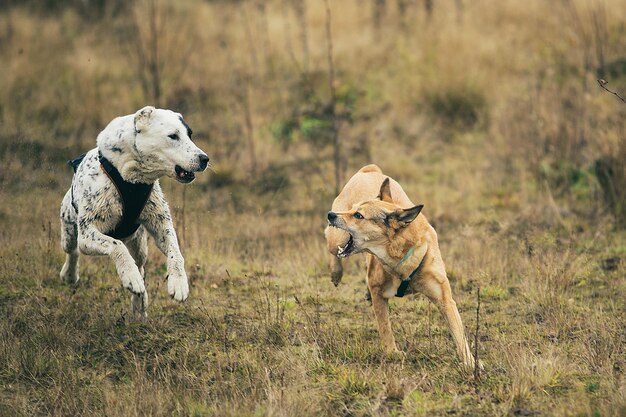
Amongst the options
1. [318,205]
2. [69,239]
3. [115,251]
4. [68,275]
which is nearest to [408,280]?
[115,251]

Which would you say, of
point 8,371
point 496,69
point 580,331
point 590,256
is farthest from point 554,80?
point 8,371

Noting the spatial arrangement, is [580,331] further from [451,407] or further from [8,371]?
[8,371]

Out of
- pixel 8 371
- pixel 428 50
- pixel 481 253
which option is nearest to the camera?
pixel 8 371

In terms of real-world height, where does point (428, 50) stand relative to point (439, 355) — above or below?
above

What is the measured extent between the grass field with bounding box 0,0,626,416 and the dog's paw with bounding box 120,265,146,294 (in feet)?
1.51

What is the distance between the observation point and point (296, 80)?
14273 millimetres

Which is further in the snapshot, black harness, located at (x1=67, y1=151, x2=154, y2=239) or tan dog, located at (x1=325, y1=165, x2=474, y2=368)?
black harness, located at (x1=67, y1=151, x2=154, y2=239)

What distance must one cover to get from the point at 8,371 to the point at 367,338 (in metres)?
2.59

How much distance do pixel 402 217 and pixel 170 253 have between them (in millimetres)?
1677

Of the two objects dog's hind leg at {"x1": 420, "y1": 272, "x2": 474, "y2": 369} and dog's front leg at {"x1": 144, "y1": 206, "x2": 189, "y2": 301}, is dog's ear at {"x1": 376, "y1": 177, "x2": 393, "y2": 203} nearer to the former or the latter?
dog's hind leg at {"x1": 420, "y1": 272, "x2": 474, "y2": 369}

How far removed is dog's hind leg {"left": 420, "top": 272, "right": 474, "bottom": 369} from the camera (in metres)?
5.66

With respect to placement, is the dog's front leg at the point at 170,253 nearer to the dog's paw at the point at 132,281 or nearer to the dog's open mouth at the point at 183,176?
the dog's paw at the point at 132,281

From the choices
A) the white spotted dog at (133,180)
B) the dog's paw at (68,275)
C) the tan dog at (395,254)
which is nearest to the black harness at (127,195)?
the white spotted dog at (133,180)

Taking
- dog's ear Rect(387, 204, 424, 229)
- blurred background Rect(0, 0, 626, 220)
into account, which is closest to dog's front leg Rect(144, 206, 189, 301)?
dog's ear Rect(387, 204, 424, 229)
